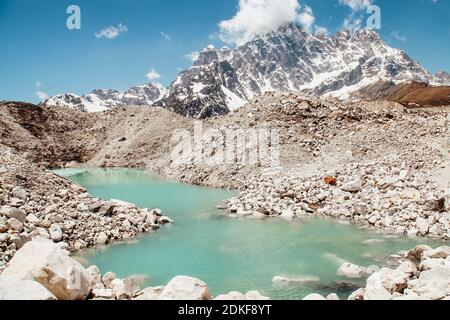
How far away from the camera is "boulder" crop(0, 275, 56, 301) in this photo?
7.82m

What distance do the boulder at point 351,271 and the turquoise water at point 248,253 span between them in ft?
1.14

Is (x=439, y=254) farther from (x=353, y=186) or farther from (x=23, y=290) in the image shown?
(x=23, y=290)

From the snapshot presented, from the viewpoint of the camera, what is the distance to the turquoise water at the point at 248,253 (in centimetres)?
1342

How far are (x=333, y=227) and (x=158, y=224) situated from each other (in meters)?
8.45

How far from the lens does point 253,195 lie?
2578cm

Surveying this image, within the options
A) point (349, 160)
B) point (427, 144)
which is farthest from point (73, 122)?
point (427, 144)

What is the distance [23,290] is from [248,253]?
9789 mm

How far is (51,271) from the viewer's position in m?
8.97

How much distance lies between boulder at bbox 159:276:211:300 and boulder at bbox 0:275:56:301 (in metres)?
2.39

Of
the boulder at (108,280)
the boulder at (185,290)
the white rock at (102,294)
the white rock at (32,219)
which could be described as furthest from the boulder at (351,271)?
the white rock at (32,219)

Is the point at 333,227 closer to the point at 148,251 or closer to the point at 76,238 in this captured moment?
the point at 148,251

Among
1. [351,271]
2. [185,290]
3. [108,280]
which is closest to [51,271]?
[185,290]

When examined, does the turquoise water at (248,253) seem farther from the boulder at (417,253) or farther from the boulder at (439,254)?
the boulder at (439,254)

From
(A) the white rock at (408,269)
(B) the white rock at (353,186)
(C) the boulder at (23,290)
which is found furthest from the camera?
(B) the white rock at (353,186)
